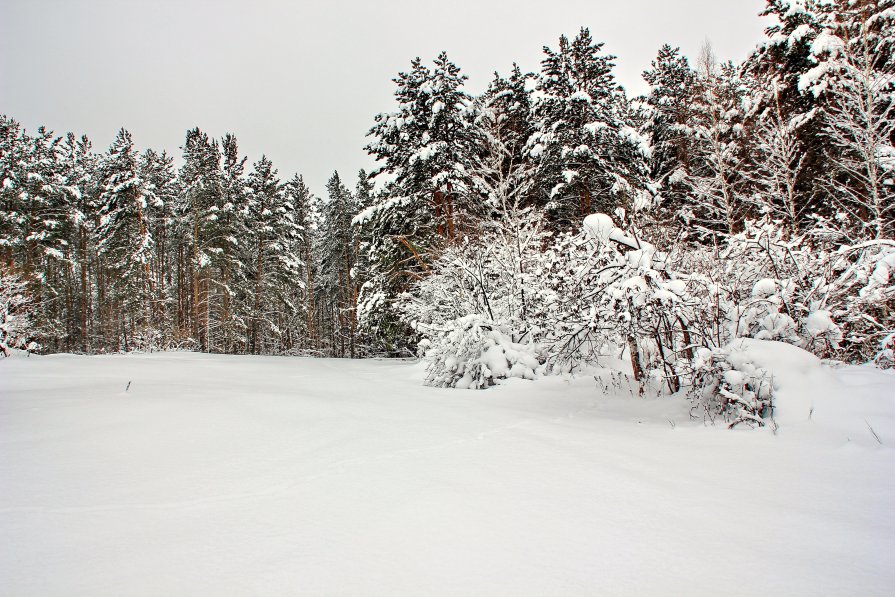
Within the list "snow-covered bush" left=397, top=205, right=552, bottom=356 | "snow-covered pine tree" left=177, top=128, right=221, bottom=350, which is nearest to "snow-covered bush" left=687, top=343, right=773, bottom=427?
"snow-covered bush" left=397, top=205, right=552, bottom=356

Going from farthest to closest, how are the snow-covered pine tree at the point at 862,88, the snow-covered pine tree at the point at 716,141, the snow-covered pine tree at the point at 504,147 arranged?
1. the snow-covered pine tree at the point at 716,141
2. the snow-covered pine tree at the point at 862,88
3. the snow-covered pine tree at the point at 504,147

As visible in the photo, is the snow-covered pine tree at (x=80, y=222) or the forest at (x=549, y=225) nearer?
the forest at (x=549, y=225)

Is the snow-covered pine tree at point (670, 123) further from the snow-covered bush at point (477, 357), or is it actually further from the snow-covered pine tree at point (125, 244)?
the snow-covered pine tree at point (125, 244)

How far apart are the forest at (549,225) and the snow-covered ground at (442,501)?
3.73 ft

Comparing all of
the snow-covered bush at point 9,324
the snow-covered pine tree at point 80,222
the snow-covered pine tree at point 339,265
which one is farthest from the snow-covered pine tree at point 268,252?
the snow-covered bush at point 9,324

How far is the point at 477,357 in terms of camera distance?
304 inches

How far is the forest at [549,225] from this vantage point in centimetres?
481

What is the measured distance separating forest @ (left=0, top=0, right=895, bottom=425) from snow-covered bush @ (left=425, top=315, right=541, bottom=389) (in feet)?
0.16

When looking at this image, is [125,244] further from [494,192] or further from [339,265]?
[494,192]

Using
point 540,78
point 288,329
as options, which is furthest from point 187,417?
point 288,329

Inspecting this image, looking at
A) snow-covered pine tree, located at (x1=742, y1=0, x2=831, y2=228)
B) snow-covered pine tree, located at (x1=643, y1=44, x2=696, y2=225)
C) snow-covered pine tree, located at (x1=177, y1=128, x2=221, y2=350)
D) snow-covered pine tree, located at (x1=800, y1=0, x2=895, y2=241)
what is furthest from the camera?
snow-covered pine tree, located at (x1=177, y1=128, x2=221, y2=350)

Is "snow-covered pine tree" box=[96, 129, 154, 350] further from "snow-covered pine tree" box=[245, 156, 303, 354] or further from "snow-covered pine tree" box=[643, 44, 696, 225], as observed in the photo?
"snow-covered pine tree" box=[643, 44, 696, 225]

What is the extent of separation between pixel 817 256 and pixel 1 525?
23.9ft

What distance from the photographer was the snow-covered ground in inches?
63.4
